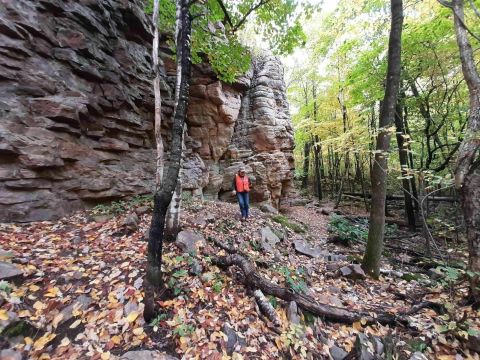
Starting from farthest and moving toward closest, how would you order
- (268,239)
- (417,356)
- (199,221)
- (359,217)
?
(359,217) → (268,239) → (199,221) → (417,356)

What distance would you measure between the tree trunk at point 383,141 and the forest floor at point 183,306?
2.70ft

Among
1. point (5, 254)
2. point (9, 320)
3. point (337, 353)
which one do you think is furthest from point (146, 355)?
point (5, 254)

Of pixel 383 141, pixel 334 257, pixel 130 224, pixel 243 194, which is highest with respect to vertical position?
pixel 383 141


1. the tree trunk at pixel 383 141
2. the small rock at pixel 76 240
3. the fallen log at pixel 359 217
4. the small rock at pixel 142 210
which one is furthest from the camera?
the fallen log at pixel 359 217

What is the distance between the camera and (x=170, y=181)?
3500 mm

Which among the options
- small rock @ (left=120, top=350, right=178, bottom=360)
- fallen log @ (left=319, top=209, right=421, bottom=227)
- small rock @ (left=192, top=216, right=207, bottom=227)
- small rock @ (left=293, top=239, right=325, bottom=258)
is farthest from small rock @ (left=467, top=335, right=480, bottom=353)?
fallen log @ (left=319, top=209, right=421, bottom=227)

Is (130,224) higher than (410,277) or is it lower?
higher

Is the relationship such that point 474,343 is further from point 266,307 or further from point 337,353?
point 266,307

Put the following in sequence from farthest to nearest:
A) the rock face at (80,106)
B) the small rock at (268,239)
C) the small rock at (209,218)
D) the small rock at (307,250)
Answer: the small rock at (307,250) < the small rock at (209,218) < the small rock at (268,239) < the rock face at (80,106)

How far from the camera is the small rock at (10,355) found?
254cm

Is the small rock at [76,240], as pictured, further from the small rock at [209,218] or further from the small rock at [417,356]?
the small rock at [417,356]

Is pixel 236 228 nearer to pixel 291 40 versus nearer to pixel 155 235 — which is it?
pixel 155 235

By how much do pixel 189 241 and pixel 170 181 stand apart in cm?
225

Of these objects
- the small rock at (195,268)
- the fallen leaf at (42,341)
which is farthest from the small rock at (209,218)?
the fallen leaf at (42,341)
